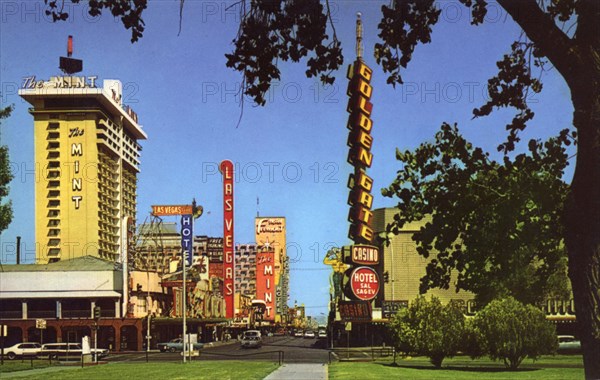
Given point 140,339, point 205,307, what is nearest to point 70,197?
point 205,307

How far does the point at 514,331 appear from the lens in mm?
47406

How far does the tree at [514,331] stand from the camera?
4747 cm

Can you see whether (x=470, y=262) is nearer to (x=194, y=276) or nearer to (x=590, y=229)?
(x=590, y=229)

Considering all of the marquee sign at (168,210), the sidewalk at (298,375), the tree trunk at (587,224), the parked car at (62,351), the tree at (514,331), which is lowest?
the parked car at (62,351)

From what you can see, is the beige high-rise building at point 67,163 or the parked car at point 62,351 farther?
the beige high-rise building at point 67,163

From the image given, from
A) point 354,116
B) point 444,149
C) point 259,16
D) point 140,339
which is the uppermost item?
point 354,116

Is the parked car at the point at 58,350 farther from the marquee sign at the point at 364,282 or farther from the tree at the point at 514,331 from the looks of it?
the tree at the point at 514,331

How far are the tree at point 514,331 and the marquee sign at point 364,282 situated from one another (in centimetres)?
2890

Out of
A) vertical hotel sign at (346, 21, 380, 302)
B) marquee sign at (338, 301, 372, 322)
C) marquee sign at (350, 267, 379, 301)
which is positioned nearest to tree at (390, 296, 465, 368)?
vertical hotel sign at (346, 21, 380, 302)

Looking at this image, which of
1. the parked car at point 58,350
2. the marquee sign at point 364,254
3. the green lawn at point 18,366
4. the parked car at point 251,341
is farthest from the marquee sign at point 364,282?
the green lawn at point 18,366

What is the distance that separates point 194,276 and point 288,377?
85800mm

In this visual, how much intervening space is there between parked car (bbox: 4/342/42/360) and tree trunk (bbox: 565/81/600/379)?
72930 millimetres

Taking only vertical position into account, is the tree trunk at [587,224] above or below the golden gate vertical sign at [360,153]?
below

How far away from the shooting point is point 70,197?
178 meters
